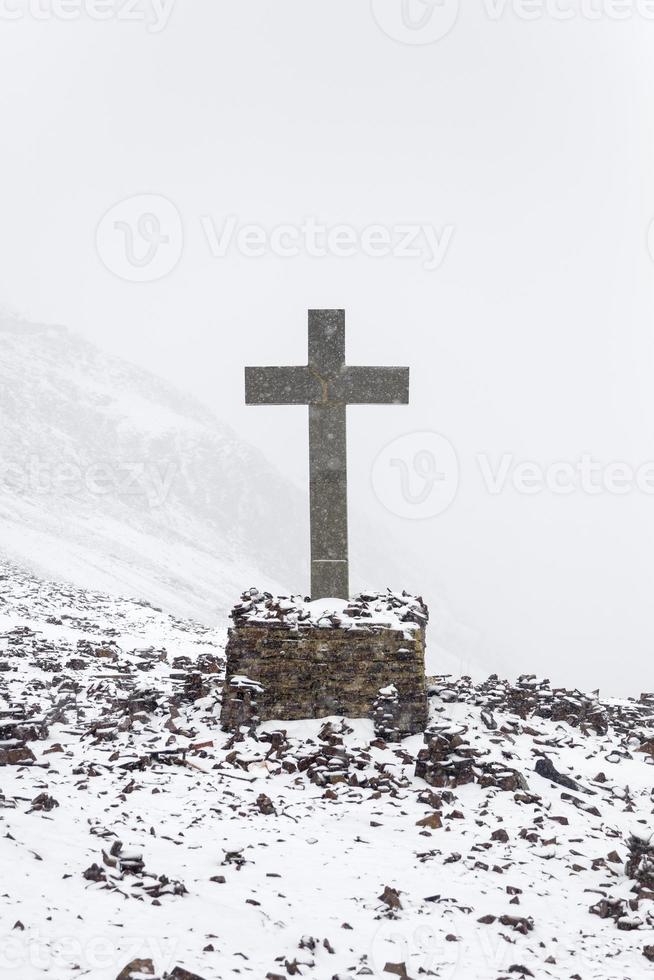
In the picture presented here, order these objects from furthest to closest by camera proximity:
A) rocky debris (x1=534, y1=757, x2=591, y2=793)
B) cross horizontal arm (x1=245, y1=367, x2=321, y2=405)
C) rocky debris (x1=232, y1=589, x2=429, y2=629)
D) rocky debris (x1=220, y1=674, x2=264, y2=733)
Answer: cross horizontal arm (x1=245, y1=367, x2=321, y2=405), rocky debris (x1=232, y1=589, x2=429, y2=629), rocky debris (x1=220, y1=674, x2=264, y2=733), rocky debris (x1=534, y1=757, x2=591, y2=793)

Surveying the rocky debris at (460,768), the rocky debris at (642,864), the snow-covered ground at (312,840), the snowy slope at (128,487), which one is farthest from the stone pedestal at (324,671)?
the snowy slope at (128,487)

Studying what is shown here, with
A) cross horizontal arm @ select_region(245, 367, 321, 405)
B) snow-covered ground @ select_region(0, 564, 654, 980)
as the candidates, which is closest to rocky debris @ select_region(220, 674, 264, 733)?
snow-covered ground @ select_region(0, 564, 654, 980)

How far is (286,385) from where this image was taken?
10.1 meters

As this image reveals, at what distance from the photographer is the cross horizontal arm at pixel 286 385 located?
1008 centimetres

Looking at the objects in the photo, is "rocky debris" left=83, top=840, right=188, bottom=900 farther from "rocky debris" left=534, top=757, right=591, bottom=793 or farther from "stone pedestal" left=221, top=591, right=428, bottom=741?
"rocky debris" left=534, top=757, right=591, bottom=793

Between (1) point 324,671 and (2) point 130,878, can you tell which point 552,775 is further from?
(2) point 130,878

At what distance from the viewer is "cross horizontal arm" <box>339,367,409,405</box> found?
10.1m

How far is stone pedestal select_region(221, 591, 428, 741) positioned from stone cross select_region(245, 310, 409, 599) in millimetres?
1731

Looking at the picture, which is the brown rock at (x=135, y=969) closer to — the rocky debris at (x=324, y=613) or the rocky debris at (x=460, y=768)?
the rocky debris at (x=460, y=768)

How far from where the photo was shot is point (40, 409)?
6856cm

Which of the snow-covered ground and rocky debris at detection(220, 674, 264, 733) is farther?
rocky debris at detection(220, 674, 264, 733)

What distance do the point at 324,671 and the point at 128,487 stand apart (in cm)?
5572

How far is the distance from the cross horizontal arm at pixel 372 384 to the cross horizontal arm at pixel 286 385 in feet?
1.36

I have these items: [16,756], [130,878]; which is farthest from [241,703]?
[130,878]
